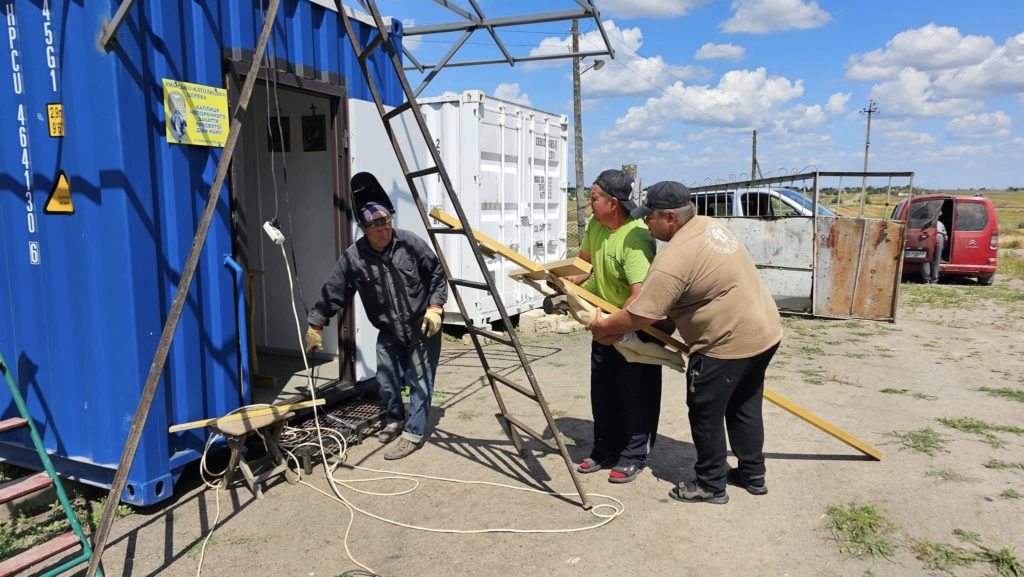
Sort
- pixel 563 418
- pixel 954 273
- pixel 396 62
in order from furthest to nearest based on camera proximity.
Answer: pixel 954 273 < pixel 563 418 < pixel 396 62

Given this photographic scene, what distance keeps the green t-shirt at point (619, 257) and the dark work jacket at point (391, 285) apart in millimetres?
1104

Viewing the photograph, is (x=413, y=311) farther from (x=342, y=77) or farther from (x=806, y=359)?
(x=806, y=359)

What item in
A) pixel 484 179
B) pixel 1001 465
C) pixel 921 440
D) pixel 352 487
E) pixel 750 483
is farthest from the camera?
pixel 484 179

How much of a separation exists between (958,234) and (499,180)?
10.8 metres

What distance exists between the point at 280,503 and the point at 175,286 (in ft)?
4.69

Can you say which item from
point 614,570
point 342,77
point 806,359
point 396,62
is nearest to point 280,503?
point 614,570

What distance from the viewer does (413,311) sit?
15.0ft

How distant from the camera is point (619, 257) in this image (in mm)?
3965

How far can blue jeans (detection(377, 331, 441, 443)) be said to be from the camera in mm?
4672

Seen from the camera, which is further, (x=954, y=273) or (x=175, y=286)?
(x=954, y=273)

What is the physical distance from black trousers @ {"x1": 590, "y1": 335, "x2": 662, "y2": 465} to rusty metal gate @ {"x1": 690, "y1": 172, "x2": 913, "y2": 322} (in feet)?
21.1

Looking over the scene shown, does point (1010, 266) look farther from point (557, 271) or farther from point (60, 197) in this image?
point (60, 197)

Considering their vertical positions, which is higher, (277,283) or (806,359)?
(277,283)

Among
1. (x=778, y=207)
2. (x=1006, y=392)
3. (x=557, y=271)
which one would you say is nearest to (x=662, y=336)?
(x=557, y=271)
